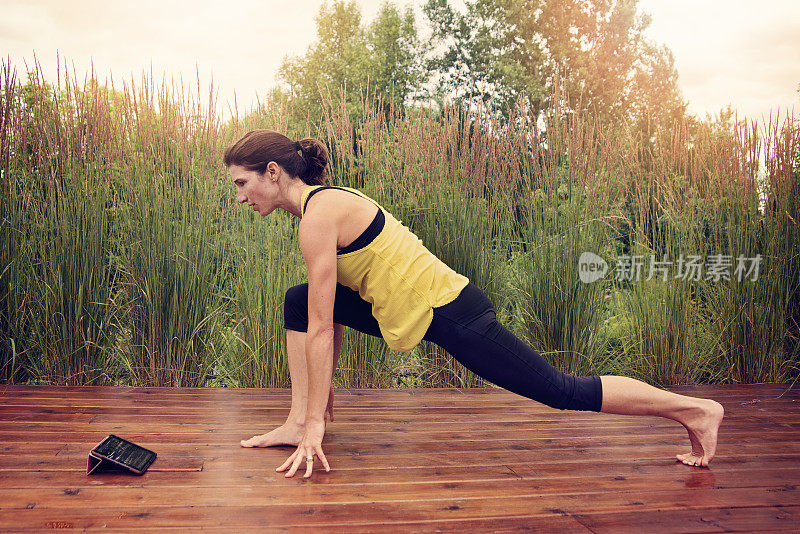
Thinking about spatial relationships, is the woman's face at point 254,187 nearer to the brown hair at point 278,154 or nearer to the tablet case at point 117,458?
the brown hair at point 278,154

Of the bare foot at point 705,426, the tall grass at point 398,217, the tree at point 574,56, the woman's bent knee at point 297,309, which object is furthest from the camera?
the tree at point 574,56

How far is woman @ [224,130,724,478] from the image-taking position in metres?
1.68

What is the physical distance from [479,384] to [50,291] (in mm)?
2049

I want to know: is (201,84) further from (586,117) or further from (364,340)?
(586,117)

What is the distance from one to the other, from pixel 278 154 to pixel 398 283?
20.5 inches

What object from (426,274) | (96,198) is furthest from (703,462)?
(96,198)

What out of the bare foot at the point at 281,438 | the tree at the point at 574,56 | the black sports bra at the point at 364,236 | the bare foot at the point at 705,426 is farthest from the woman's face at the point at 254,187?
the tree at the point at 574,56

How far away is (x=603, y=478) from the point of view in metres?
1.79

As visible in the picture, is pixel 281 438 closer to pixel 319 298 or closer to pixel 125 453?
pixel 125 453

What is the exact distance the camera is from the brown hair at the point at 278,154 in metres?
1.79

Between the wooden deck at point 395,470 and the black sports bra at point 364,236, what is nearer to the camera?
the wooden deck at point 395,470

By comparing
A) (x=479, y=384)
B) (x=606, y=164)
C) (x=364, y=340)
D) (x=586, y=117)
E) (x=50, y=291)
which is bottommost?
(x=479, y=384)

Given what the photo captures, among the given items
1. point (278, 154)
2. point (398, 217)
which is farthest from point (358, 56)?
point (278, 154)

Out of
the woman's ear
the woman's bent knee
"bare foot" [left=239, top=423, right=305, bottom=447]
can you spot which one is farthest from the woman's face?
"bare foot" [left=239, top=423, right=305, bottom=447]
